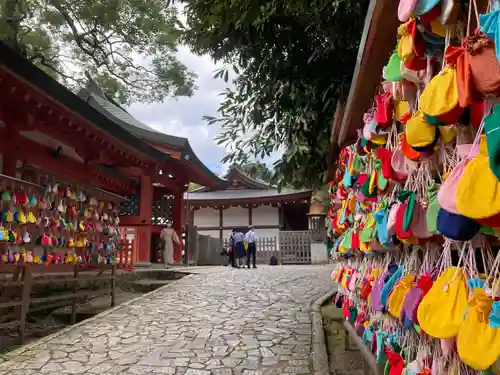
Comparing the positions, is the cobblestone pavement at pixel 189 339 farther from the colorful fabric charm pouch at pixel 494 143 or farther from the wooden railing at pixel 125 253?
the colorful fabric charm pouch at pixel 494 143

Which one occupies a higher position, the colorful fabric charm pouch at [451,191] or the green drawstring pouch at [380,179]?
the green drawstring pouch at [380,179]

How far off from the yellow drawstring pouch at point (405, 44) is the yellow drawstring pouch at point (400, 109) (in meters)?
0.36

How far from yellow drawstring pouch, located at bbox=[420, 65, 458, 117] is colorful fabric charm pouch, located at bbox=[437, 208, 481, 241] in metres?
0.36

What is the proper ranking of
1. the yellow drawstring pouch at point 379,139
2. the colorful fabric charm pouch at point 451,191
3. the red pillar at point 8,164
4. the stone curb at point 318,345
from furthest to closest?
the red pillar at point 8,164, the stone curb at point 318,345, the yellow drawstring pouch at point 379,139, the colorful fabric charm pouch at point 451,191

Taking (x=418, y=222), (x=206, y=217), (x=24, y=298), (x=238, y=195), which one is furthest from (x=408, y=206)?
(x=206, y=217)

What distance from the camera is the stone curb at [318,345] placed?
461 centimetres

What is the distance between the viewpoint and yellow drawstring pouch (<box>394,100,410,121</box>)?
224 centimetres

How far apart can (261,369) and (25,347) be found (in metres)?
3.16

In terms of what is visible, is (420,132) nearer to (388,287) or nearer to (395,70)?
(395,70)

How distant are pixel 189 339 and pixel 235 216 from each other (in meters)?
19.1

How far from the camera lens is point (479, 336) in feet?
4.26

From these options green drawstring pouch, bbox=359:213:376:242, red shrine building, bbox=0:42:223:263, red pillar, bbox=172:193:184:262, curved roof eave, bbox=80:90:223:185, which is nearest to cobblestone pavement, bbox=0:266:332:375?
green drawstring pouch, bbox=359:213:376:242

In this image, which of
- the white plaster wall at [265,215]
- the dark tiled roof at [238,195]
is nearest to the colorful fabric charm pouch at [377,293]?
the dark tiled roof at [238,195]

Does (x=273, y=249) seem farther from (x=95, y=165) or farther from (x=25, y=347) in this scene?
(x=25, y=347)
